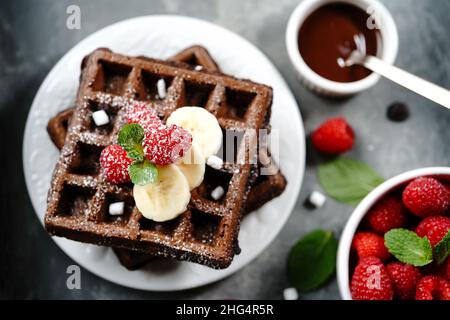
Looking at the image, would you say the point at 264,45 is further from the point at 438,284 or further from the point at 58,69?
the point at 438,284

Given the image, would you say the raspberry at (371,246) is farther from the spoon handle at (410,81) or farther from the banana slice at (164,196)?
the banana slice at (164,196)

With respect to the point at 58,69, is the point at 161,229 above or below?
below

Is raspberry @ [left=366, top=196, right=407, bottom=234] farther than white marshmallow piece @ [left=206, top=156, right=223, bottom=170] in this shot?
Yes

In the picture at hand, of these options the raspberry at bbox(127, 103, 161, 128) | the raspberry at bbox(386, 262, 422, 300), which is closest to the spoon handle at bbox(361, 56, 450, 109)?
the raspberry at bbox(386, 262, 422, 300)

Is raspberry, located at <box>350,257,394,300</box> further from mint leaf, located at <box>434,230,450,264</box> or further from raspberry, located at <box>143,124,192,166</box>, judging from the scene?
raspberry, located at <box>143,124,192,166</box>

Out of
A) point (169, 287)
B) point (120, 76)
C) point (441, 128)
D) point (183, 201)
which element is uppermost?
point (120, 76)

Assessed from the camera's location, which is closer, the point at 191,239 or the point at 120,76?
the point at 191,239

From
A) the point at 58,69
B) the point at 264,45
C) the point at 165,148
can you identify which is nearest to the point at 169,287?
the point at 165,148
